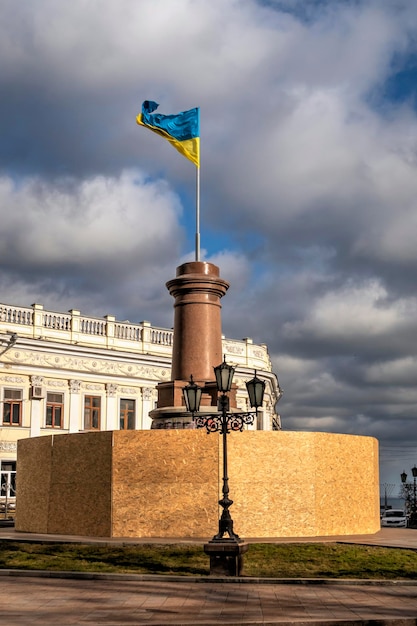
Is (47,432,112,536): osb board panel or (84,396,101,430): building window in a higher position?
(84,396,101,430): building window

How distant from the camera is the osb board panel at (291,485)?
19656 mm

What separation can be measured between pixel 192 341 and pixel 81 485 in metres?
4.64

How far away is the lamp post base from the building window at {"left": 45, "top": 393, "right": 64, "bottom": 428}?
3302 centimetres

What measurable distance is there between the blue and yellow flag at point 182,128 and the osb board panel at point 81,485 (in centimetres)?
926

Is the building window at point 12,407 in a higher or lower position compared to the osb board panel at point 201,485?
higher

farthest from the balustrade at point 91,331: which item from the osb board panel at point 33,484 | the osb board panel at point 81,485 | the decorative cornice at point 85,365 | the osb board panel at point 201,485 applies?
the osb board panel at point 201,485

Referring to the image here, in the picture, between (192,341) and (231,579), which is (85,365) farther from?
(231,579)

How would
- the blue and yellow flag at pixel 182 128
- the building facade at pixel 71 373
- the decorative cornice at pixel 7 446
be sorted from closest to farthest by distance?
the blue and yellow flag at pixel 182 128
the decorative cornice at pixel 7 446
the building facade at pixel 71 373

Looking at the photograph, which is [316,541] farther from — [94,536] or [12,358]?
[12,358]

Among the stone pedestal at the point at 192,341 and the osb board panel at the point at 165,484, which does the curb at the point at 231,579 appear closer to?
the osb board panel at the point at 165,484

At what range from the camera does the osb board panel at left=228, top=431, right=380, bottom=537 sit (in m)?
19.7

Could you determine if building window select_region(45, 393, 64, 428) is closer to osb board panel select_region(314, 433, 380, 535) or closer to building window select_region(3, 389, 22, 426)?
building window select_region(3, 389, 22, 426)

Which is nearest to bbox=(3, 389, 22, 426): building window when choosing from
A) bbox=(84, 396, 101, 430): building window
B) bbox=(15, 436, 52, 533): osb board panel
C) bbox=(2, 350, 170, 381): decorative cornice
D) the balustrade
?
bbox=(2, 350, 170, 381): decorative cornice

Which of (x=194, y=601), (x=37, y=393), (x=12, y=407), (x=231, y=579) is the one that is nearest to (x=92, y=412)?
(x=37, y=393)
